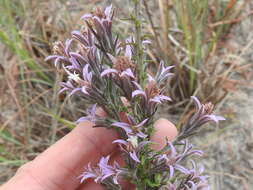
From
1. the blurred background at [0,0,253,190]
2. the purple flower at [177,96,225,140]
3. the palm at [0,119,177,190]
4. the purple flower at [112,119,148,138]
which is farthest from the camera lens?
the blurred background at [0,0,253,190]

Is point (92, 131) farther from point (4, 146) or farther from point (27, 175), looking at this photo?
point (4, 146)

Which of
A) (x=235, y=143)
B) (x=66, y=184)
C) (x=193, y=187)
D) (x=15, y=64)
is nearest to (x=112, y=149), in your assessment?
(x=66, y=184)

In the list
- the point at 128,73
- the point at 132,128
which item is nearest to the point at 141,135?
the point at 132,128

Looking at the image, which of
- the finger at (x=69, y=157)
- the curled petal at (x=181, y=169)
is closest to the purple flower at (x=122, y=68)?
the curled petal at (x=181, y=169)

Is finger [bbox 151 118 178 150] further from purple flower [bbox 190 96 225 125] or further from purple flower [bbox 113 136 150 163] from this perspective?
purple flower [bbox 113 136 150 163]

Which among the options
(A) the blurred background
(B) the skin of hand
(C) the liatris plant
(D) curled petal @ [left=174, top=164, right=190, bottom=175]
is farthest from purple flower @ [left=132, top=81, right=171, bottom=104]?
(A) the blurred background

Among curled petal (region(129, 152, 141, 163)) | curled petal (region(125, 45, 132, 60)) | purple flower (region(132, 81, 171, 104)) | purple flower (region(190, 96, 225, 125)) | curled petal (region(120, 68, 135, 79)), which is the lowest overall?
curled petal (region(129, 152, 141, 163))

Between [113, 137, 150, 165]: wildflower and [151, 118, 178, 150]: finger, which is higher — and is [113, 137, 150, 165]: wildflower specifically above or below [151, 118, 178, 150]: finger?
above
